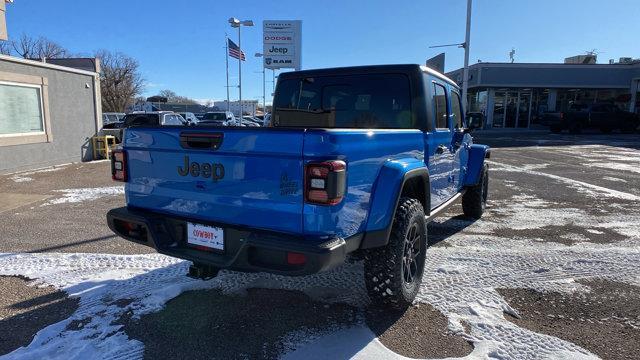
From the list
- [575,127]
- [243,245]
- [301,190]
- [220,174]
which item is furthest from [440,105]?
[575,127]

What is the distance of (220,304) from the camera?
3615mm

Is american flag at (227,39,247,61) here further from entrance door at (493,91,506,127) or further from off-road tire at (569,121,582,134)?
off-road tire at (569,121,582,134)

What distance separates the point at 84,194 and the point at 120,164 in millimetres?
5774

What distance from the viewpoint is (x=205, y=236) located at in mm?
3018

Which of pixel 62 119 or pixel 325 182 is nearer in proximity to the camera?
pixel 325 182

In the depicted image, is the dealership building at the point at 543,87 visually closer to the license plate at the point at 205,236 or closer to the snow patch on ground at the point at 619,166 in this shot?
the snow patch on ground at the point at 619,166

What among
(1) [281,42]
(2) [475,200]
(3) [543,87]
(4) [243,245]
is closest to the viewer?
(4) [243,245]

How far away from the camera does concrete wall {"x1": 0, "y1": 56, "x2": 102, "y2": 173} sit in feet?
36.5

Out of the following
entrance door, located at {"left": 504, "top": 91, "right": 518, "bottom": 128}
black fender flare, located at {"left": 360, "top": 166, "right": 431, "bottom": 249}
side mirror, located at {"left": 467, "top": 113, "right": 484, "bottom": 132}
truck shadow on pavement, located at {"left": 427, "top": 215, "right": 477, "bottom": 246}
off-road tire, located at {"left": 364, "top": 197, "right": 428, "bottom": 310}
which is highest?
entrance door, located at {"left": 504, "top": 91, "right": 518, "bottom": 128}

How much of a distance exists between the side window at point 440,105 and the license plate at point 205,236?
2.45 meters

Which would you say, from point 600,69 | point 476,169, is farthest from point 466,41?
point 476,169

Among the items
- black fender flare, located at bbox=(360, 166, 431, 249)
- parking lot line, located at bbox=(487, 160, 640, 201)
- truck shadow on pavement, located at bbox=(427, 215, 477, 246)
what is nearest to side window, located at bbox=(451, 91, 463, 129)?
truck shadow on pavement, located at bbox=(427, 215, 477, 246)

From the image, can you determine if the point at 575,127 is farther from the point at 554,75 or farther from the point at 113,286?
the point at 113,286

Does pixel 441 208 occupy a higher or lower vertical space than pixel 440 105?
lower
